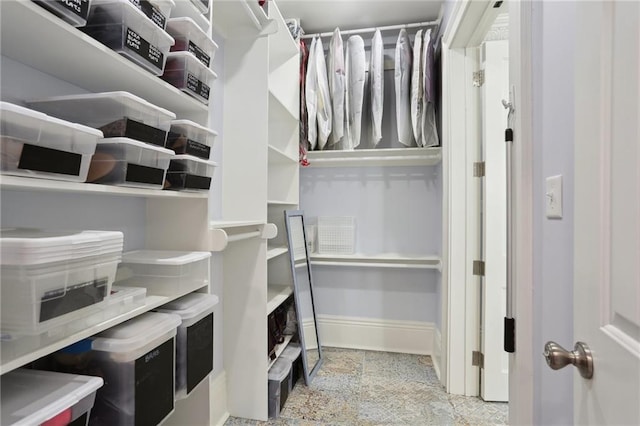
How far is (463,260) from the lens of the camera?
2.11m

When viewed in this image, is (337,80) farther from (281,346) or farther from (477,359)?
(477,359)

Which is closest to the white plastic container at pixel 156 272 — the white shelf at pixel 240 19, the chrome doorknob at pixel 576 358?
the chrome doorknob at pixel 576 358

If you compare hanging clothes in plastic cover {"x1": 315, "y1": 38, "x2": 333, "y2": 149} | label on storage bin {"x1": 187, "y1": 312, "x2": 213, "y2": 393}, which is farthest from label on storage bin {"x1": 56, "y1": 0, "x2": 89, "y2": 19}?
hanging clothes in plastic cover {"x1": 315, "y1": 38, "x2": 333, "y2": 149}

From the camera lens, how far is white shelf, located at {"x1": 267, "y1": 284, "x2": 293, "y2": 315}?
6.48 feet

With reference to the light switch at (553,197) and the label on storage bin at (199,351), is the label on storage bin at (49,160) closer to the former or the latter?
the label on storage bin at (199,351)

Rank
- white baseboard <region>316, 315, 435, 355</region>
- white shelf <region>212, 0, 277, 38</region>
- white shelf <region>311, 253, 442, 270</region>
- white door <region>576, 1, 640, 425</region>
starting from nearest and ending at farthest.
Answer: white door <region>576, 1, 640, 425</region>
white shelf <region>212, 0, 277, 38</region>
white shelf <region>311, 253, 442, 270</region>
white baseboard <region>316, 315, 435, 355</region>

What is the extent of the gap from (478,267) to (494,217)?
0.33 metres

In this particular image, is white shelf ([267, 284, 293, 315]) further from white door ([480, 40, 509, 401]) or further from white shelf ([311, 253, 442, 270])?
white door ([480, 40, 509, 401])

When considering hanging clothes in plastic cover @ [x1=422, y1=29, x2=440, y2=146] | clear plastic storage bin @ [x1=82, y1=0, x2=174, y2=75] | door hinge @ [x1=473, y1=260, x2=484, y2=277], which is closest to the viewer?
clear plastic storage bin @ [x1=82, y1=0, x2=174, y2=75]

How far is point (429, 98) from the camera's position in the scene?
2.37m

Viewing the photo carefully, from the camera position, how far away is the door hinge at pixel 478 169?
6.85ft

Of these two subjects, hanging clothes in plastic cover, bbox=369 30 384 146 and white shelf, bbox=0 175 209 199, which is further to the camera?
hanging clothes in plastic cover, bbox=369 30 384 146

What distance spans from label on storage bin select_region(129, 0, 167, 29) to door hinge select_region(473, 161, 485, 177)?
1844mm

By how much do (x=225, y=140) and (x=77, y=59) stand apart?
1048mm
